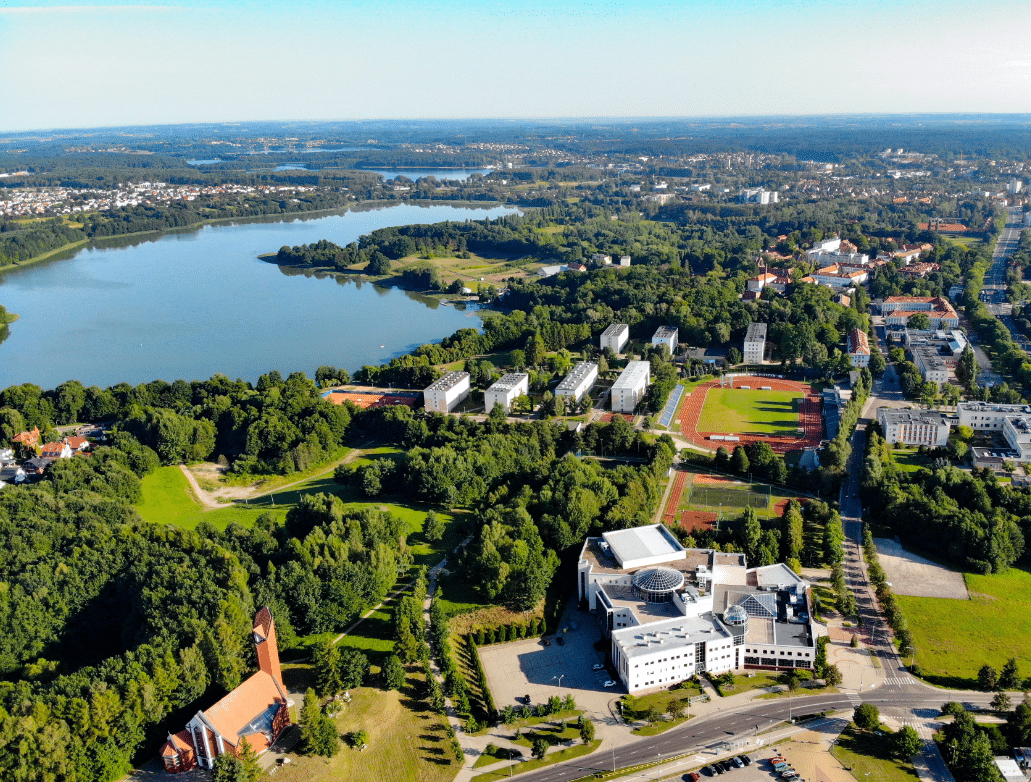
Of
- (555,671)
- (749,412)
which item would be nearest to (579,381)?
(749,412)

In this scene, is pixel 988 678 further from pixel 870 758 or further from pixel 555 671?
pixel 555 671

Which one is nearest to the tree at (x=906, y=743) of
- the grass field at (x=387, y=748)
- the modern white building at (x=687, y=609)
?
the modern white building at (x=687, y=609)

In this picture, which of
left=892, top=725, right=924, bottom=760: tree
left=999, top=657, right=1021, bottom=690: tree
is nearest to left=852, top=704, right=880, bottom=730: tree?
left=892, top=725, right=924, bottom=760: tree

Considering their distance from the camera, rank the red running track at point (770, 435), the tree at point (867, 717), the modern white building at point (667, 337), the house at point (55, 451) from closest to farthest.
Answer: the tree at point (867, 717) → the house at point (55, 451) → the red running track at point (770, 435) → the modern white building at point (667, 337)

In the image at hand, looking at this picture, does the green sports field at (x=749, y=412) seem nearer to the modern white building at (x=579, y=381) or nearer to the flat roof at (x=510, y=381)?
the modern white building at (x=579, y=381)

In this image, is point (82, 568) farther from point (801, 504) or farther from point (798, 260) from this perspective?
point (798, 260)

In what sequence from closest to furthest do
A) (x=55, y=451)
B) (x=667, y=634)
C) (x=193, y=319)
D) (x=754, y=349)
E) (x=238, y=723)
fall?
(x=238, y=723), (x=667, y=634), (x=55, y=451), (x=754, y=349), (x=193, y=319)

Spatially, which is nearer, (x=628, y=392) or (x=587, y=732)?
(x=587, y=732)
